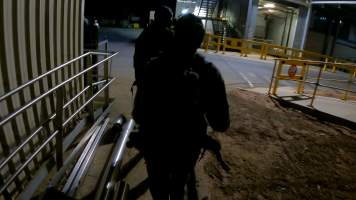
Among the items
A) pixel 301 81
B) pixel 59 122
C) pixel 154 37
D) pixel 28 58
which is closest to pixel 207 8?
pixel 301 81

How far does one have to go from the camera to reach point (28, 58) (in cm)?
359

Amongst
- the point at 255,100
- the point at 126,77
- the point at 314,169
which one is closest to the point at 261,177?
the point at 314,169

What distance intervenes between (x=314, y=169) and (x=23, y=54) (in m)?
4.18

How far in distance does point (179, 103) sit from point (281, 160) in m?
3.22

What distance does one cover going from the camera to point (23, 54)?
348 centimetres

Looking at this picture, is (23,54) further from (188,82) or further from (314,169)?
(314,169)

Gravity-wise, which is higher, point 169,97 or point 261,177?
point 169,97

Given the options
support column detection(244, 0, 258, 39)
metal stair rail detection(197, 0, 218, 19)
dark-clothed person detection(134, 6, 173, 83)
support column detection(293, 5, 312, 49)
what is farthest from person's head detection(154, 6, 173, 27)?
support column detection(293, 5, 312, 49)

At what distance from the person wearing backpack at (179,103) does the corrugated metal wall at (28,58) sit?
138cm

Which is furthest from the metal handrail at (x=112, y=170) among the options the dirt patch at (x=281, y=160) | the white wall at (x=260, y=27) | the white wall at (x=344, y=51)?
the white wall at (x=344, y=51)

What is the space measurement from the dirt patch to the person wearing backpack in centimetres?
145

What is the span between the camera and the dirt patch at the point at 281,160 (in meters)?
3.93

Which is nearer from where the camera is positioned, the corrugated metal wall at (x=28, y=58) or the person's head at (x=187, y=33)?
the person's head at (x=187, y=33)

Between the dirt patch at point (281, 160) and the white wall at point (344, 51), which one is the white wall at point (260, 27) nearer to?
the white wall at point (344, 51)
